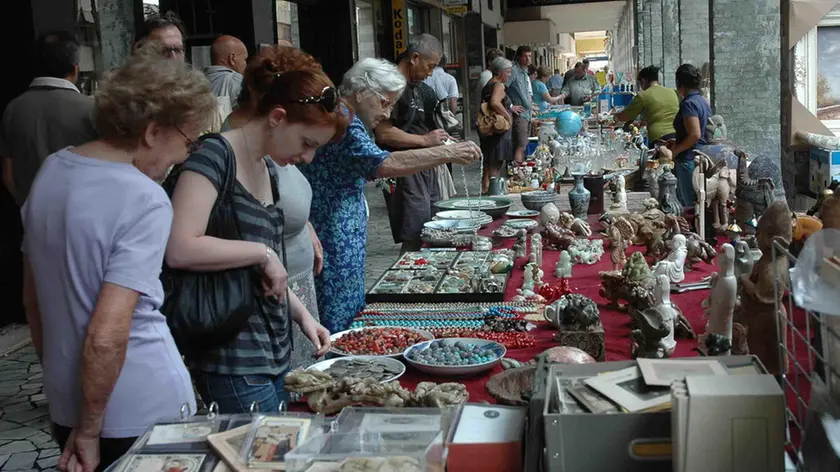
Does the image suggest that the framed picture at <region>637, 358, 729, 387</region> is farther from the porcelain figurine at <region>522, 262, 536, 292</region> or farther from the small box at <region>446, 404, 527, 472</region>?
the porcelain figurine at <region>522, 262, 536, 292</region>

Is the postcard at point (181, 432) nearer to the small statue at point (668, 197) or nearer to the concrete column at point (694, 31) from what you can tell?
the small statue at point (668, 197)

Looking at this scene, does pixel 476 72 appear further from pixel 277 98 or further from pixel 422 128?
pixel 277 98

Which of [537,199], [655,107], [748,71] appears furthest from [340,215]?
[748,71]

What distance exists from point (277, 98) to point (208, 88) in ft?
1.06

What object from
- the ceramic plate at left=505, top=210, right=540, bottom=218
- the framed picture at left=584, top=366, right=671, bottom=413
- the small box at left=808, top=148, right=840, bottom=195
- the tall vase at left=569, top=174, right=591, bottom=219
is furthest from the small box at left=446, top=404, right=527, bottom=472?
the small box at left=808, top=148, right=840, bottom=195

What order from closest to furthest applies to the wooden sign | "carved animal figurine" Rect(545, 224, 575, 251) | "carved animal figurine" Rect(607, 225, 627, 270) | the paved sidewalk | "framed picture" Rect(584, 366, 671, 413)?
1. "framed picture" Rect(584, 366, 671, 413)
2. "carved animal figurine" Rect(607, 225, 627, 270)
3. the paved sidewalk
4. "carved animal figurine" Rect(545, 224, 575, 251)
5. the wooden sign

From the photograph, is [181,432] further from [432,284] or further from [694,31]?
[694,31]

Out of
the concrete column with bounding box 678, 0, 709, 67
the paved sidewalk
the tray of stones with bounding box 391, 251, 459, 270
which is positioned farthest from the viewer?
the concrete column with bounding box 678, 0, 709, 67

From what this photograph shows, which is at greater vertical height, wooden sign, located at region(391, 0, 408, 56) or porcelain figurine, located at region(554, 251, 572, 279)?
wooden sign, located at region(391, 0, 408, 56)

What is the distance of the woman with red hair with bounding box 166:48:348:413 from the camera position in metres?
1.93

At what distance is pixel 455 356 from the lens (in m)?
2.28

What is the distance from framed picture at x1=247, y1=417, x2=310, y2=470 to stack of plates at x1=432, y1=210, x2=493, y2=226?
124 inches

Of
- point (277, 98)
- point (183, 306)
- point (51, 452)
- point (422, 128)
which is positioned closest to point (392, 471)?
point (183, 306)

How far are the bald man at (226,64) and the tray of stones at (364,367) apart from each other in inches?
110
